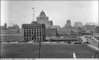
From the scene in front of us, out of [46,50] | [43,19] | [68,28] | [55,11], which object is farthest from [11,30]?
[68,28]

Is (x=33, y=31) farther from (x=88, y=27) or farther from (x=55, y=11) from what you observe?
(x=88, y=27)

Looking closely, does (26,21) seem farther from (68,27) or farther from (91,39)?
(91,39)

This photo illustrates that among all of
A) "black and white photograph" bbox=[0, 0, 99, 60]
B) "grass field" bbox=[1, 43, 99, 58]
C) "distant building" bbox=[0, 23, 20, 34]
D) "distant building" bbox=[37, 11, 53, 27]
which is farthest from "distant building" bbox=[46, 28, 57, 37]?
"distant building" bbox=[0, 23, 20, 34]

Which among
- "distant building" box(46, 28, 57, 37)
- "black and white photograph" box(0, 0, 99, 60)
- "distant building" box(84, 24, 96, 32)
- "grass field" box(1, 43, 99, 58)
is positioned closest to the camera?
"grass field" box(1, 43, 99, 58)

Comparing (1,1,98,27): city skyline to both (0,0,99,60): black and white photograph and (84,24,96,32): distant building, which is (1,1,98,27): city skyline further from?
(84,24,96,32): distant building

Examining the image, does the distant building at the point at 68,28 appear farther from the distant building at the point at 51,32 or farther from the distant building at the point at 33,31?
the distant building at the point at 33,31

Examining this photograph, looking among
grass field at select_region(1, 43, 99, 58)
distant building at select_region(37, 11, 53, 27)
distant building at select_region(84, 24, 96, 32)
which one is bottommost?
grass field at select_region(1, 43, 99, 58)

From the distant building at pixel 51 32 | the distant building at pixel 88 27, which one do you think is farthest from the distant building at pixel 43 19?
the distant building at pixel 88 27
